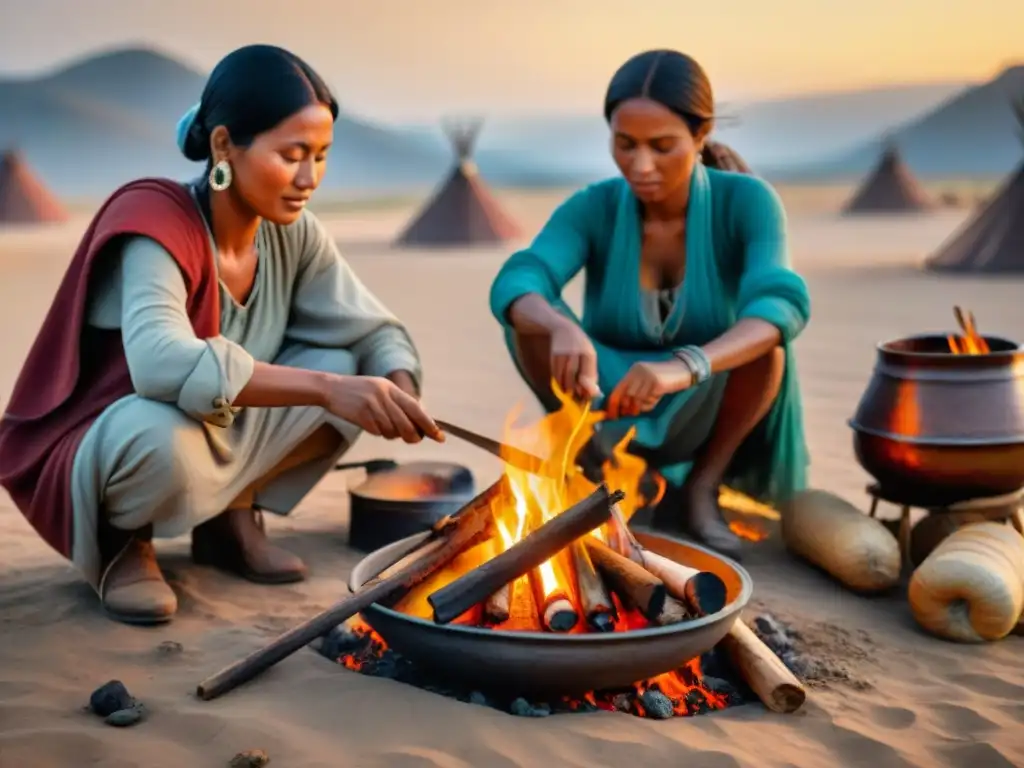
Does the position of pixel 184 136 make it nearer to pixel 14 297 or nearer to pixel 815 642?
pixel 815 642

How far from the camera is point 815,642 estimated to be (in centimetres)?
265

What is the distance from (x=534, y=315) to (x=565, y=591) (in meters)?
1.02

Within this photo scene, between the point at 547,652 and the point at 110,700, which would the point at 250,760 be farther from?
the point at 547,652

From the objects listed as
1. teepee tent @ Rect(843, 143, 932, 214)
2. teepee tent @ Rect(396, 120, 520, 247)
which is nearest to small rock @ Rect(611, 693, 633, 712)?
teepee tent @ Rect(396, 120, 520, 247)

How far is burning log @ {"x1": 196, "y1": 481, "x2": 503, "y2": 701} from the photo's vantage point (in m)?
2.23

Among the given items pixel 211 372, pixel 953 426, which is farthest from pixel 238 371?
pixel 953 426

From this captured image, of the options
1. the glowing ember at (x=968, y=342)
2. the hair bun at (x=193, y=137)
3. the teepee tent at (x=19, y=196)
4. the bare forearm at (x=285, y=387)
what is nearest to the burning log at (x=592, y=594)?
the bare forearm at (x=285, y=387)

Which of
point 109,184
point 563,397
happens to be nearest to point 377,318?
point 563,397

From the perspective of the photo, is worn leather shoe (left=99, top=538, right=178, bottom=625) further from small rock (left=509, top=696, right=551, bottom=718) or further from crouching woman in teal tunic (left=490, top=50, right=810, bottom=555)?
crouching woman in teal tunic (left=490, top=50, right=810, bottom=555)

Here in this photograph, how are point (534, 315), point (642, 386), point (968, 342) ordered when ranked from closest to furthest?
point (642, 386) → point (534, 315) → point (968, 342)

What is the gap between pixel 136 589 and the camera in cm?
270

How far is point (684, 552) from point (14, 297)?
27.0 ft

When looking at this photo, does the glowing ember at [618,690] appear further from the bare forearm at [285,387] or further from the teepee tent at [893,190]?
the teepee tent at [893,190]

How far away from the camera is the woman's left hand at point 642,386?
108 inches
